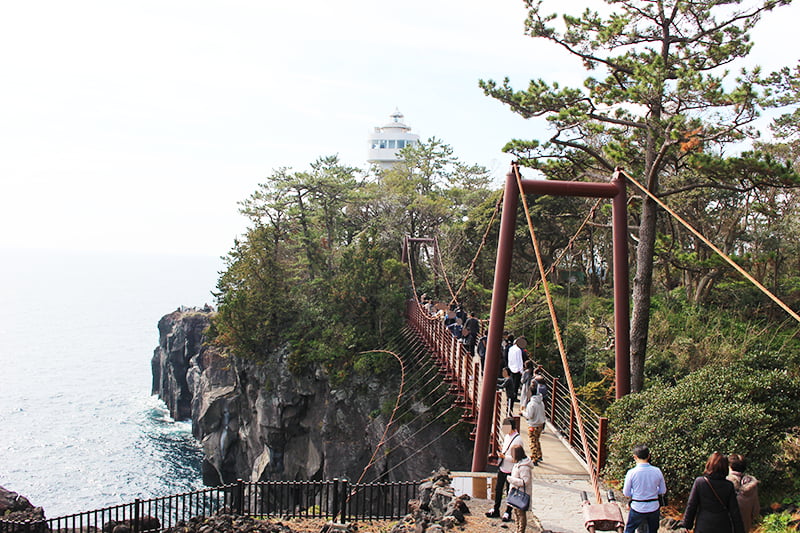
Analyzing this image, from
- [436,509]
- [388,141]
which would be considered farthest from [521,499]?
[388,141]

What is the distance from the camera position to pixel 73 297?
511 feet

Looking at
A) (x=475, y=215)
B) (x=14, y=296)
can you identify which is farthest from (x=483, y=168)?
(x=14, y=296)

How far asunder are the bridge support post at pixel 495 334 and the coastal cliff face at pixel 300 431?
28.2 feet

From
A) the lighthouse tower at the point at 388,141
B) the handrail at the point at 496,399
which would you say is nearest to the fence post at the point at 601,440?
the handrail at the point at 496,399

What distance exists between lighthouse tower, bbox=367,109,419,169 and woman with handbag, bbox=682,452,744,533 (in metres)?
47.6

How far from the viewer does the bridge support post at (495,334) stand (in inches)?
342

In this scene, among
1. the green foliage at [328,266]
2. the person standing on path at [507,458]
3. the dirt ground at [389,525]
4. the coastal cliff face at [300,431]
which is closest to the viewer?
the person standing on path at [507,458]

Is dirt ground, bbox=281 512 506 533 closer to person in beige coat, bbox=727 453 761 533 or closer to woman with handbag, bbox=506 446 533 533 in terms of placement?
woman with handbag, bbox=506 446 533 533

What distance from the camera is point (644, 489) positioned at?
16.2ft

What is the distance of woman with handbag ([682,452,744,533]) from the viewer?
4.38 meters

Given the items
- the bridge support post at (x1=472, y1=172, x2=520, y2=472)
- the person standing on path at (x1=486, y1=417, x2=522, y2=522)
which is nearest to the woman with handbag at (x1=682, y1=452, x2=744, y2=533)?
the person standing on path at (x1=486, y1=417, x2=522, y2=522)

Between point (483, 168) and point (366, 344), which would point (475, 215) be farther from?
point (483, 168)

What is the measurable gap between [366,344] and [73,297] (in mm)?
157498

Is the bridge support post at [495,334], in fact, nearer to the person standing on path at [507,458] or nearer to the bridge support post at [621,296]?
the bridge support post at [621,296]
